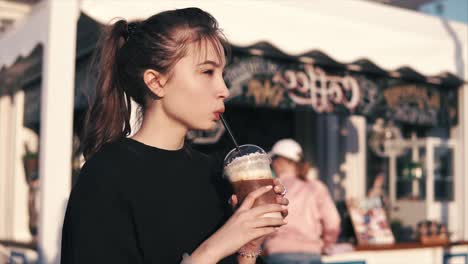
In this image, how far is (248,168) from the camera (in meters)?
1.63

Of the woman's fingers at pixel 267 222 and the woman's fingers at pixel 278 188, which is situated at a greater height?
the woman's fingers at pixel 278 188

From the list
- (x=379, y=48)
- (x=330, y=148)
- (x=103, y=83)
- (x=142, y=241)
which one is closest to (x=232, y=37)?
(x=379, y=48)

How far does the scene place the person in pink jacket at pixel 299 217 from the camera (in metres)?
5.03

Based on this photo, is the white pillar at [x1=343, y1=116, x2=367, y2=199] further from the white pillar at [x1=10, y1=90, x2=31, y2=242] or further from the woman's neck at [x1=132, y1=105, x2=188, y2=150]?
the woman's neck at [x1=132, y1=105, x2=188, y2=150]

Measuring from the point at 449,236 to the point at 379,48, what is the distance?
2.73 meters

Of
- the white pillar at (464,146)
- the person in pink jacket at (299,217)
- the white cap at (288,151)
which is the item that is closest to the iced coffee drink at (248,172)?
the person in pink jacket at (299,217)

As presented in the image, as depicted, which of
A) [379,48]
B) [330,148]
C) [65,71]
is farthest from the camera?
[330,148]

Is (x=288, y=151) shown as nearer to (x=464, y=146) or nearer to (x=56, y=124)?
(x=56, y=124)

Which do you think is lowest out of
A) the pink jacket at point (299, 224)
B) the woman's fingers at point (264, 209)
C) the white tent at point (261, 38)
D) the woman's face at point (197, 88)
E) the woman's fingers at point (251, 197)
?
the pink jacket at point (299, 224)

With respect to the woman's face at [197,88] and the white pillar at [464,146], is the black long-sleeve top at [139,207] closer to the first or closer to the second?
the woman's face at [197,88]

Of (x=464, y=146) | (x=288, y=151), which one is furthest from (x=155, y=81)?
(x=464, y=146)

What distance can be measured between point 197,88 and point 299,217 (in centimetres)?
361

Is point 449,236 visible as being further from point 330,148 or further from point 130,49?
point 130,49

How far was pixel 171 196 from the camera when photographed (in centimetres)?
159
